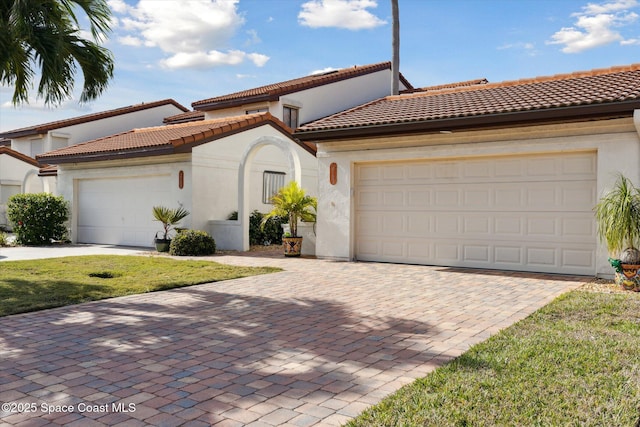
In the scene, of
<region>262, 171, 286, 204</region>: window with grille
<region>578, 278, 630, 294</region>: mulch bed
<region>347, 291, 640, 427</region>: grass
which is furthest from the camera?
<region>262, 171, 286, 204</region>: window with grille

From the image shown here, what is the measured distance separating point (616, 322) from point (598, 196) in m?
4.37

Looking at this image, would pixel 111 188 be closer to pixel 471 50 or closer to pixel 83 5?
Answer: pixel 83 5

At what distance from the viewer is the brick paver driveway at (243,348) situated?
388 cm

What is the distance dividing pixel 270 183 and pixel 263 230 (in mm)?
3106

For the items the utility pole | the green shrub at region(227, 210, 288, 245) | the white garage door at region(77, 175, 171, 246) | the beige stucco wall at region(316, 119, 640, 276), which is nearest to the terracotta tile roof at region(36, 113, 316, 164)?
the white garage door at region(77, 175, 171, 246)

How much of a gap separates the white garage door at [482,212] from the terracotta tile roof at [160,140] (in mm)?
5378

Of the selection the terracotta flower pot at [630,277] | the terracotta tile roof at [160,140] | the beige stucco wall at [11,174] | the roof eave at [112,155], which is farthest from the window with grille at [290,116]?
the terracotta flower pot at [630,277]

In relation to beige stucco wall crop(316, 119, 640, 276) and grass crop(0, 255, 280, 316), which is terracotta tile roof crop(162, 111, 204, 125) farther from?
beige stucco wall crop(316, 119, 640, 276)

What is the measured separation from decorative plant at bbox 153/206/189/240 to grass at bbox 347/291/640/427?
11.4 m

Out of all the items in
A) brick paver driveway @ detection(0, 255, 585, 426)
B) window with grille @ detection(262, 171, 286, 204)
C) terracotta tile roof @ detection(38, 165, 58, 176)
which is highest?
terracotta tile roof @ detection(38, 165, 58, 176)

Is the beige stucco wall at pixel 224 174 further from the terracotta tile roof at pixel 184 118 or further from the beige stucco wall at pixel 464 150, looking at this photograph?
the terracotta tile roof at pixel 184 118

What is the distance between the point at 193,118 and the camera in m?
27.3

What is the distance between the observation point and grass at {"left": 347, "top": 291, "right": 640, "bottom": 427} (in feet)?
11.8

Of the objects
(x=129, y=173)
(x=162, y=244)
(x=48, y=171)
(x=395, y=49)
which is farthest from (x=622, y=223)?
(x=48, y=171)
